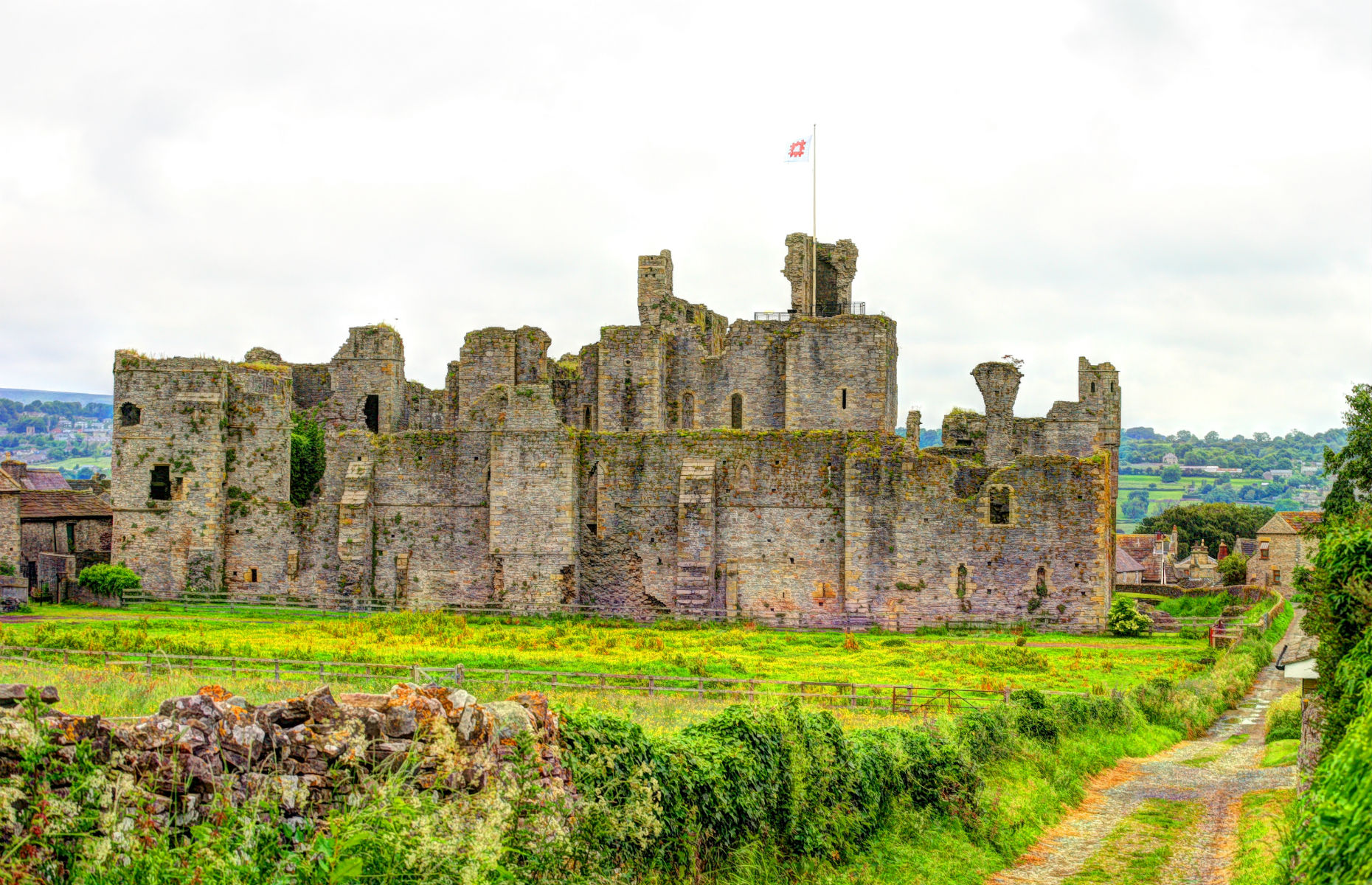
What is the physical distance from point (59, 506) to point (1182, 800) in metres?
44.2

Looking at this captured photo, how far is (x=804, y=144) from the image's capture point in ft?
175

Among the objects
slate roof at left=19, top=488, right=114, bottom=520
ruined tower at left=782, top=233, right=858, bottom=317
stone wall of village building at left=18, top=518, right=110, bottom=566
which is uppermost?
ruined tower at left=782, top=233, right=858, bottom=317

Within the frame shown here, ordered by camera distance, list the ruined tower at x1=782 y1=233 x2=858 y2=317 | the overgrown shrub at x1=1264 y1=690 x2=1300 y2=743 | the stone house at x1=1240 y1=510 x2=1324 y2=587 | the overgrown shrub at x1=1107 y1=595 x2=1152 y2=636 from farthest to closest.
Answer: the stone house at x1=1240 y1=510 x2=1324 y2=587
the ruined tower at x1=782 y1=233 x2=858 y2=317
the overgrown shrub at x1=1107 y1=595 x2=1152 y2=636
the overgrown shrub at x1=1264 y1=690 x2=1300 y2=743

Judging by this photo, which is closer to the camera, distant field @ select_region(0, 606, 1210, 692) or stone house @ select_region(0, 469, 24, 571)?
distant field @ select_region(0, 606, 1210, 692)

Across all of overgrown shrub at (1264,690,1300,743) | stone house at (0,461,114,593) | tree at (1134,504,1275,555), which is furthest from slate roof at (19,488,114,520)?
tree at (1134,504,1275,555)

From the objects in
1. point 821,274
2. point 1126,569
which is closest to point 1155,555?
point 1126,569

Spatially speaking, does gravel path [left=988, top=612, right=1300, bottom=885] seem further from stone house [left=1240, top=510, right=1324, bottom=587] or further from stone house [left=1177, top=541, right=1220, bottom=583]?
stone house [left=1177, top=541, right=1220, bottom=583]

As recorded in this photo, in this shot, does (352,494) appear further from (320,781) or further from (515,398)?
(320,781)

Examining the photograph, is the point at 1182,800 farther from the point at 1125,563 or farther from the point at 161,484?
the point at 1125,563

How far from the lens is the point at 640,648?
121 feet

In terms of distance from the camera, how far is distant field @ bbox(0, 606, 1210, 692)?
31172 mm

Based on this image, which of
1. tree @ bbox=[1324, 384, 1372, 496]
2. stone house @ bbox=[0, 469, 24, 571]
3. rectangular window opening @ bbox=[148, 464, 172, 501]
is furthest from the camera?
rectangular window opening @ bbox=[148, 464, 172, 501]

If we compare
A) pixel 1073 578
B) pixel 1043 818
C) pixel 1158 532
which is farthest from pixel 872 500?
pixel 1158 532

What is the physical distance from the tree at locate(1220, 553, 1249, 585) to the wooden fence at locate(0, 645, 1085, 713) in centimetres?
5614
